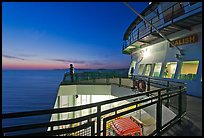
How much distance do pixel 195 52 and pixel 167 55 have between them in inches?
132

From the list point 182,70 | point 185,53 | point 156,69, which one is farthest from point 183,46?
point 156,69

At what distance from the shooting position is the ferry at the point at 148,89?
274 cm

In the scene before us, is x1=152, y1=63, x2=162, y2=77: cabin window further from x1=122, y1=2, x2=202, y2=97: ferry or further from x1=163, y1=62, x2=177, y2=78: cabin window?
x1=163, y1=62, x2=177, y2=78: cabin window

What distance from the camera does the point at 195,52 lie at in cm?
1033

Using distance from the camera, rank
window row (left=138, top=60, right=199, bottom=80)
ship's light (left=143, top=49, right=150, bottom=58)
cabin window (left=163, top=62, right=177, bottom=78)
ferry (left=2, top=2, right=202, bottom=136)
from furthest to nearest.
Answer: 1. ship's light (left=143, top=49, right=150, bottom=58)
2. cabin window (left=163, top=62, right=177, bottom=78)
3. window row (left=138, top=60, right=199, bottom=80)
4. ferry (left=2, top=2, right=202, bottom=136)

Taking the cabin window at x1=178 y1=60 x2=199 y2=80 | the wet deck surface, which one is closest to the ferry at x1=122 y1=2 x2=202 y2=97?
the cabin window at x1=178 y1=60 x2=199 y2=80

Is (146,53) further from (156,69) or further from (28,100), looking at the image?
(28,100)

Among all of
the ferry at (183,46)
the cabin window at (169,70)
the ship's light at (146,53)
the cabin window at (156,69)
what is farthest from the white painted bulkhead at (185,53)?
the ship's light at (146,53)

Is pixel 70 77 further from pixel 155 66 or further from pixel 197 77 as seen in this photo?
pixel 197 77

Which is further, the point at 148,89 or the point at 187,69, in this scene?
the point at 187,69

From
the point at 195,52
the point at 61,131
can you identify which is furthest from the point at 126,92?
the point at 61,131

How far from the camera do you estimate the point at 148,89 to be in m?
9.47

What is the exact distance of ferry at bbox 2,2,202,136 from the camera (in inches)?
108

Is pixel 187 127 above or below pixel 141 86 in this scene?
below
